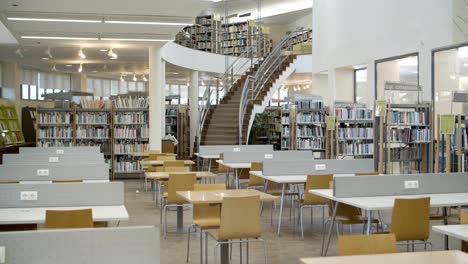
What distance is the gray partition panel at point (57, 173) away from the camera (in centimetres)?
689

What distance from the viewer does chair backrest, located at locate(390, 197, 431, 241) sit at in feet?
16.4

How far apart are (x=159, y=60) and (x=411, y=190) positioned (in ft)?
30.2

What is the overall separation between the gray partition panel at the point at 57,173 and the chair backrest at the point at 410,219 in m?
3.54

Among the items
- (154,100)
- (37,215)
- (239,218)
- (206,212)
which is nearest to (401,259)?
(239,218)

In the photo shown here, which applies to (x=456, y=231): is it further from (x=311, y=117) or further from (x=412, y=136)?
(x=311, y=117)

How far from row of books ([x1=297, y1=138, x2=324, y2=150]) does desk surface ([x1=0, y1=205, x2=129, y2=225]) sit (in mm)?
9456

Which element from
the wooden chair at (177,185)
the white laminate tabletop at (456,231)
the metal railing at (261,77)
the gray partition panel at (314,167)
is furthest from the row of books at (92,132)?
the white laminate tabletop at (456,231)

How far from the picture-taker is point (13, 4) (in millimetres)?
9320

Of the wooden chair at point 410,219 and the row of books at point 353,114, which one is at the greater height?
the row of books at point 353,114

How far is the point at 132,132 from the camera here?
1428 cm

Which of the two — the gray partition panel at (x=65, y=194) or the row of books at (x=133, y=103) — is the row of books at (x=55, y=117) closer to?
the row of books at (x=133, y=103)

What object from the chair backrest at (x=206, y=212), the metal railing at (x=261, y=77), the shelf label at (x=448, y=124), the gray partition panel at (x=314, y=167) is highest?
the metal railing at (x=261, y=77)

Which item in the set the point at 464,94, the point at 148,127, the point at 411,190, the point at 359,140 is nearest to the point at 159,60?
the point at 148,127

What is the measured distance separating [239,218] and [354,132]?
8718mm
